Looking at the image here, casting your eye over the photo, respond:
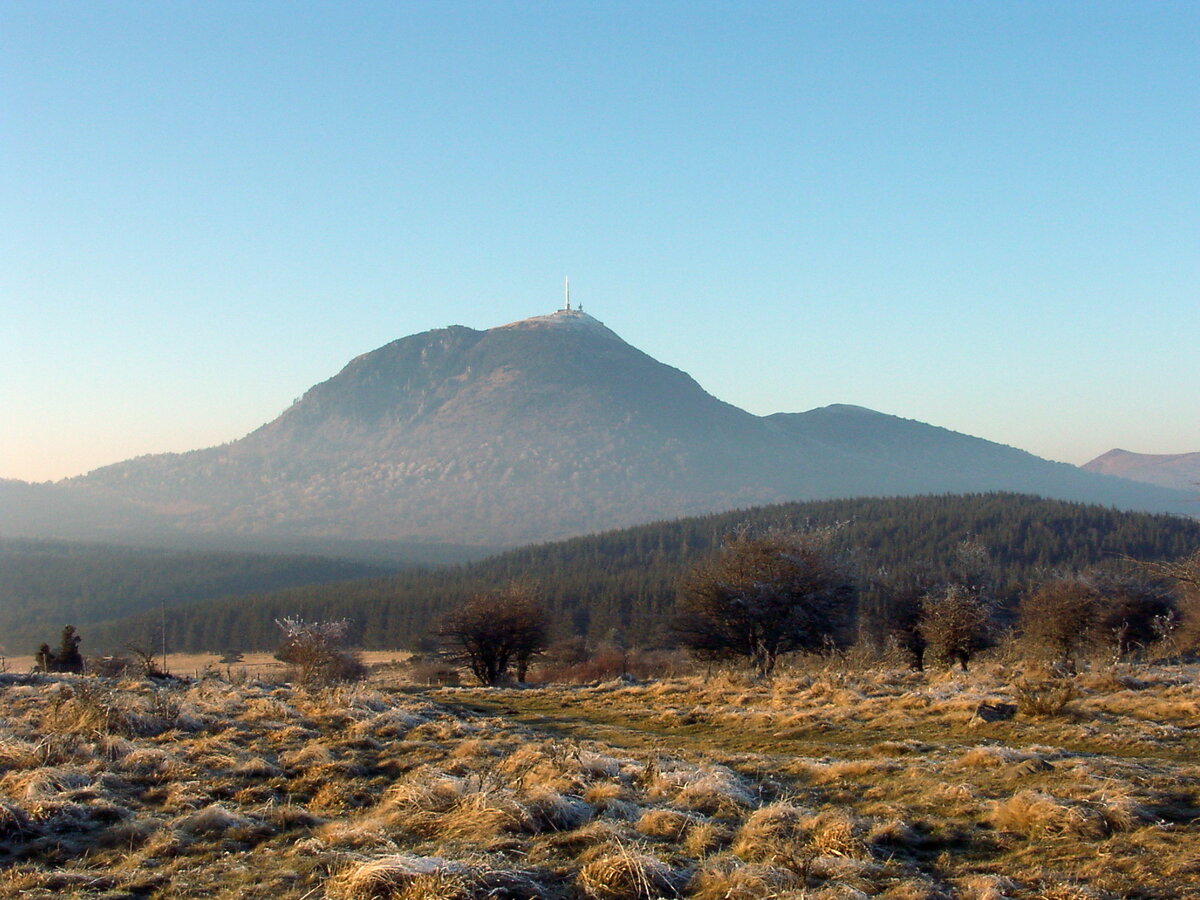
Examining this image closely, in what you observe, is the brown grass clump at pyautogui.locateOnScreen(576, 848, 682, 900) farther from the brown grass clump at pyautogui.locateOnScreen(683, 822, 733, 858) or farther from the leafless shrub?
the leafless shrub

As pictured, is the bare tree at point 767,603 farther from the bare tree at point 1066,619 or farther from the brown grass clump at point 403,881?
the brown grass clump at point 403,881

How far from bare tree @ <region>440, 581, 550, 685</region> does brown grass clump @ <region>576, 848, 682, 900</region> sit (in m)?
31.1

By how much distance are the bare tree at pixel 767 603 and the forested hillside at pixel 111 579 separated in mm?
92550

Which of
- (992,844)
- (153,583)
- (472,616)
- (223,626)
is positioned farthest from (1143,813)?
(153,583)

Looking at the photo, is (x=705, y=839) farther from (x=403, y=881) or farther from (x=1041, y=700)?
(x=1041, y=700)

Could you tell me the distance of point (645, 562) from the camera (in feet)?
439

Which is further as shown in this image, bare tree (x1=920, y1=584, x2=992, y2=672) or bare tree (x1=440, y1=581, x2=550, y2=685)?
bare tree (x1=440, y1=581, x2=550, y2=685)

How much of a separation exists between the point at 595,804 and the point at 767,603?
24828 millimetres

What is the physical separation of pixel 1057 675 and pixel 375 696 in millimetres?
14589

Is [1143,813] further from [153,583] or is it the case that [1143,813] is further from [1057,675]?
[153,583]

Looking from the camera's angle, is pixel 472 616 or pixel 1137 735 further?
pixel 472 616

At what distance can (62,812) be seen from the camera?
27.6ft

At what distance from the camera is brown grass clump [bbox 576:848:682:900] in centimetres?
646

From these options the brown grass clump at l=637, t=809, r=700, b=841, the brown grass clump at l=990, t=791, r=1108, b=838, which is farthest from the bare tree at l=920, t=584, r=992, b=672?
the brown grass clump at l=637, t=809, r=700, b=841
